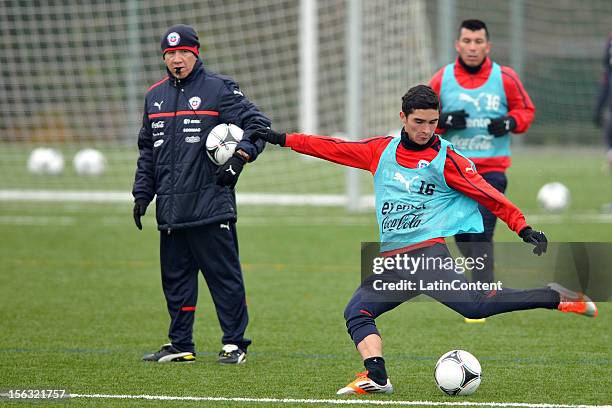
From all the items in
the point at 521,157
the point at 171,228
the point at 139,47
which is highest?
the point at 139,47

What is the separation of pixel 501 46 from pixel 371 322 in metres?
20.1

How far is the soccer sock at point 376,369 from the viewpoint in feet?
20.5

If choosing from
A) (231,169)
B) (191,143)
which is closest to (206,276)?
(191,143)

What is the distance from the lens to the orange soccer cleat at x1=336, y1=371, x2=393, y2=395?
625 centimetres

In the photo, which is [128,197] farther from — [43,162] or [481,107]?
[481,107]

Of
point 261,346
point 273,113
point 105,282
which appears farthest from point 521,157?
point 261,346

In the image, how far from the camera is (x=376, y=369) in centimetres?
625

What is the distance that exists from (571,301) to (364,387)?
46.0 inches

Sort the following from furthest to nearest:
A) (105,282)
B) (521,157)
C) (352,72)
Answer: (521,157) < (352,72) < (105,282)

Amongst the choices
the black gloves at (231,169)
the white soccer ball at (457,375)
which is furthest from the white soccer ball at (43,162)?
the white soccer ball at (457,375)

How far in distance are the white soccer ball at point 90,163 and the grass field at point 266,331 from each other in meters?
5.50

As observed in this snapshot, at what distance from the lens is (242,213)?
16734 millimetres

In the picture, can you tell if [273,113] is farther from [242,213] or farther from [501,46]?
[501,46]

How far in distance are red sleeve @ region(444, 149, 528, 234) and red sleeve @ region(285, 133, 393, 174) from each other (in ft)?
1.23
